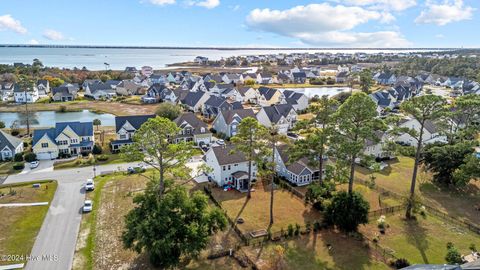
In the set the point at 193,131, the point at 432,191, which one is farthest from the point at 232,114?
the point at 432,191

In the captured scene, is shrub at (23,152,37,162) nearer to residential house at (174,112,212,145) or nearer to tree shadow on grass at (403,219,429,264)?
residential house at (174,112,212,145)

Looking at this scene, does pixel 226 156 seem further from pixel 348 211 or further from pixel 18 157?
pixel 18 157

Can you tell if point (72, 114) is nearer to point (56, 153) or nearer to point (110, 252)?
point (56, 153)

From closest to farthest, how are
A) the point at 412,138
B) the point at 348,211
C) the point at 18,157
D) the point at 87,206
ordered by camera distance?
the point at 348,211
the point at 87,206
the point at 18,157
the point at 412,138

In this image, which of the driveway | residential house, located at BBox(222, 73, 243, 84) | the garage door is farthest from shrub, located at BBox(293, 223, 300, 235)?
residential house, located at BBox(222, 73, 243, 84)

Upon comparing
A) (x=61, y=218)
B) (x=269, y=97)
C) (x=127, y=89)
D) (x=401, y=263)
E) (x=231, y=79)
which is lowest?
(x=61, y=218)

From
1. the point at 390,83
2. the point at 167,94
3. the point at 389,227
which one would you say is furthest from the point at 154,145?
the point at 390,83

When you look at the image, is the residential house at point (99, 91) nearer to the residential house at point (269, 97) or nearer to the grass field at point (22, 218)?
the residential house at point (269, 97)
